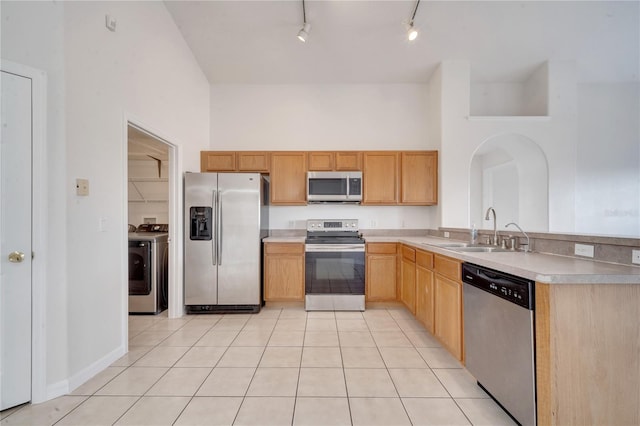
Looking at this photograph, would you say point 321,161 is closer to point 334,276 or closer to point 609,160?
point 334,276

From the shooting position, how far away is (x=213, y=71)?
392 centimetres

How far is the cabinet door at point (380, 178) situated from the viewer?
3869 millimetres

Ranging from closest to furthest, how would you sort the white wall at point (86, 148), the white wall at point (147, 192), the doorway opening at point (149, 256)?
1. the white wall at point (86, 148)
2. the doorway opening at point (149, 256)
3. the white wall at point (147, 192)

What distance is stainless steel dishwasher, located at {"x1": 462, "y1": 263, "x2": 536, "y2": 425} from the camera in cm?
136

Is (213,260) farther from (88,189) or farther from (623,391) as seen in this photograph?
(623,391)

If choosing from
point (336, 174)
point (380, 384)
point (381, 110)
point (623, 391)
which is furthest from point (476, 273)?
point (381, 110)

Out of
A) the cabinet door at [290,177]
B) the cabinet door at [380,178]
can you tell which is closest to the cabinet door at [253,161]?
the cabinet door at [290,177]

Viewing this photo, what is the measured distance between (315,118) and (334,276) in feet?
7.93

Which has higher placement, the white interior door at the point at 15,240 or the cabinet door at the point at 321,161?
the cabinet door at the point at 321,161

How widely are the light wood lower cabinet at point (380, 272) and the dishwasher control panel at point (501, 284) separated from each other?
5.21 feet

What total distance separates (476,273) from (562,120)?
339 cm

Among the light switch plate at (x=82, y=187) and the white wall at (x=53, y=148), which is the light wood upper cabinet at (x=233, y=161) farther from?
the white wall at (x=53, y=148)

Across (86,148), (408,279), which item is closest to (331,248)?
(408,279)

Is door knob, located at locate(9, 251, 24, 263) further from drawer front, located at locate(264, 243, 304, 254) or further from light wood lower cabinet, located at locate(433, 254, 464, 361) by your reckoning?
light wood lower cabinet, located at locate(433, 254, 464, 361)
